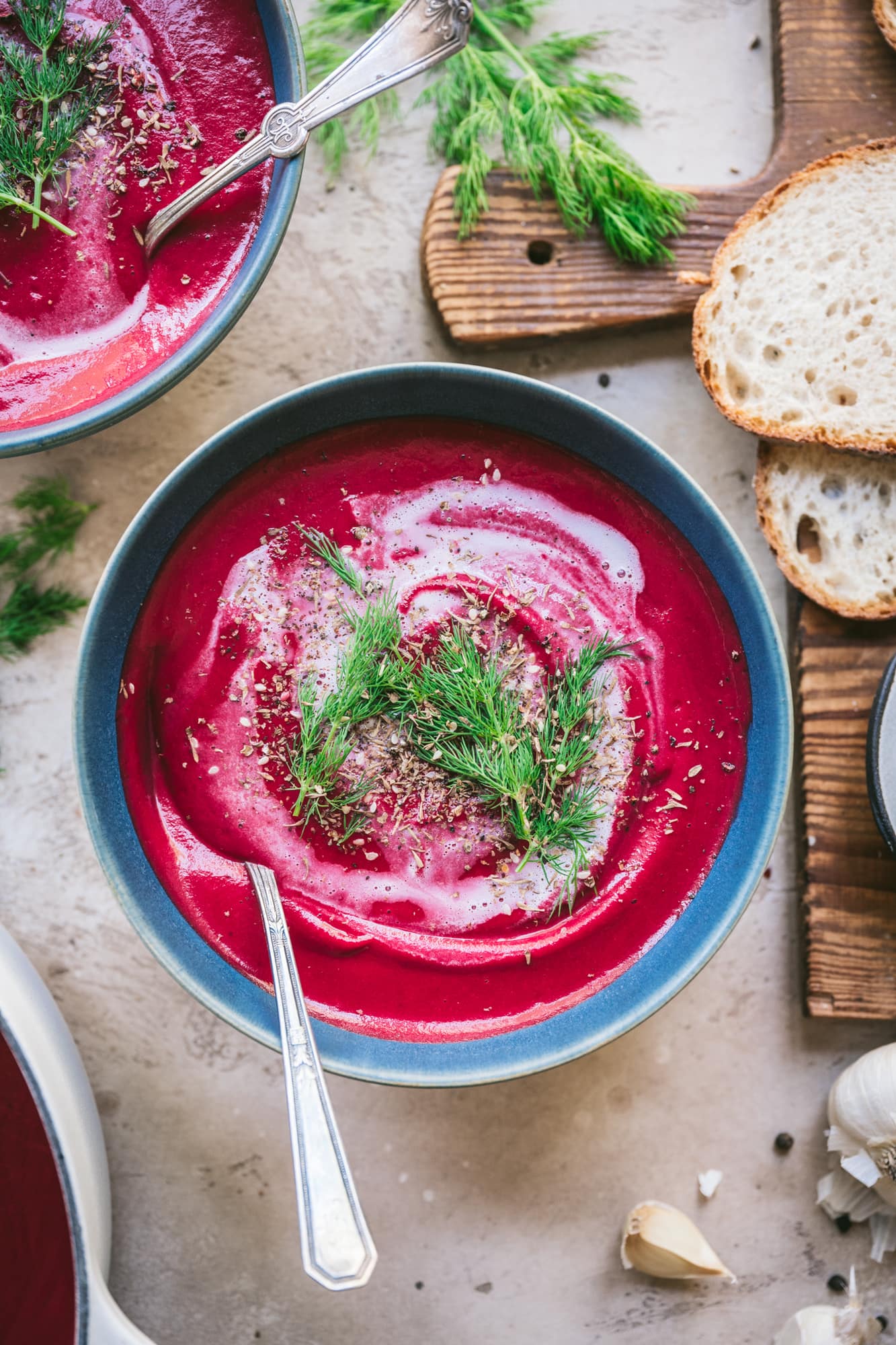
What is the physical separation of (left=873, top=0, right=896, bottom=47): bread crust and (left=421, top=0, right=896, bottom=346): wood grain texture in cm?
3

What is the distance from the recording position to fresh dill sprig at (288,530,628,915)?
5.45ft

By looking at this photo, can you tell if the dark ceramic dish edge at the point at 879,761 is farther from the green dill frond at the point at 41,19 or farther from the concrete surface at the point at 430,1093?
the green dill frond at the point at 41,19

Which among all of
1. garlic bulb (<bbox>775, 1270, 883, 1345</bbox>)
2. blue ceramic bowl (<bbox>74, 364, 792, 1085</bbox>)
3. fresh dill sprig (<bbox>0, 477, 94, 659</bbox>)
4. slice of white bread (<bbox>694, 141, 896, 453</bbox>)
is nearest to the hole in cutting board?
slice of white bread (<bbox>694, 141, 896, 453</bbox>)

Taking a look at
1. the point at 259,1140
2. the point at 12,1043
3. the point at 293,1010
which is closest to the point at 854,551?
the point at 293,1010

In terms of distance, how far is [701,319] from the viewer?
1.86m

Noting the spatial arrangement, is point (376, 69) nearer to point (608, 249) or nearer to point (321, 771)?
point (608, 249)

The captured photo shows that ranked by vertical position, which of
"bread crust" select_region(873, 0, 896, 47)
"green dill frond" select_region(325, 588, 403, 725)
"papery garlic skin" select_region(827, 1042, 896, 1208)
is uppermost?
"bread crust" select_region(873, 0, 896, 47)

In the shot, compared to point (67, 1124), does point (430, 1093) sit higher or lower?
lower

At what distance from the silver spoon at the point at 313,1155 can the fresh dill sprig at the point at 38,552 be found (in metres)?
0.68

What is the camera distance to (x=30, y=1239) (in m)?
1.73

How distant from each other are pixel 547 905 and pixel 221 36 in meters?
1.51

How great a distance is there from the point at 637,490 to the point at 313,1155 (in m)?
1.10

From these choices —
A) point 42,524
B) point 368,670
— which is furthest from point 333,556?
point 42,524

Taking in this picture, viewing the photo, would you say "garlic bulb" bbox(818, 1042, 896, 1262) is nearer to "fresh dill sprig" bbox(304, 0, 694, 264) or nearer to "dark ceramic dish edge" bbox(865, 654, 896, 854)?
"dark ceramic dish edge" bbox(865, 654, 896, 854)
